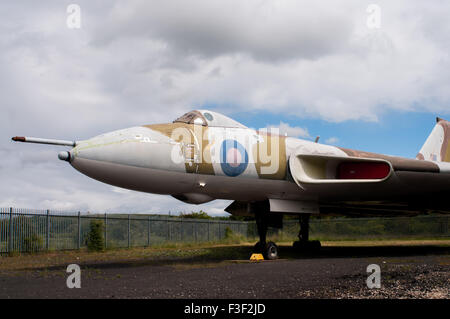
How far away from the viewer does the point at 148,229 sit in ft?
73.2

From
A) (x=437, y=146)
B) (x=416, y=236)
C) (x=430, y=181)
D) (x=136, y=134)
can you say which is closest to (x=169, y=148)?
(x=136, y=134)

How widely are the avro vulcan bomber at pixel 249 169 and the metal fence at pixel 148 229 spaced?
935cm

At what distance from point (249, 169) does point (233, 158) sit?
54 centimetres

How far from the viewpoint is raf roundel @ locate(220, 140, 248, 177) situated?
30.6 feet

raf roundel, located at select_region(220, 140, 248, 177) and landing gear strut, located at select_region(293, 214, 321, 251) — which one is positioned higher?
raf roundel, located at select_region(220, 140, 248, 177)

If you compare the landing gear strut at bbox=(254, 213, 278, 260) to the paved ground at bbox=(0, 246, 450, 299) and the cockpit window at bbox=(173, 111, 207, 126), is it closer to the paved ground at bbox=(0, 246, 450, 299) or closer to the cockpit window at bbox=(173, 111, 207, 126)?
the paved ground at bbox=(0, 246, 450, 299)

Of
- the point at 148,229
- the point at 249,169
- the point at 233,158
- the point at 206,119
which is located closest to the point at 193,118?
the point at 206,119

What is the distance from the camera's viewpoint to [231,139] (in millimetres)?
9523

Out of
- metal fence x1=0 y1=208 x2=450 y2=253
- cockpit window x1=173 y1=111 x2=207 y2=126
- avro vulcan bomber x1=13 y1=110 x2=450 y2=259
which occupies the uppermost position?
cockpit window x1=173 y1=111 x2=207 y2=126

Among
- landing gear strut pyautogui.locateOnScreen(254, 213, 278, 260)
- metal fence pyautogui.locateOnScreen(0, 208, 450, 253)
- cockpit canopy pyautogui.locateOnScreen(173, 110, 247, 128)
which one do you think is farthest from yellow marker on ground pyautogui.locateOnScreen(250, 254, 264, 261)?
metal fence pyautogui.locateOnScreen(0, 208, 450, 253)

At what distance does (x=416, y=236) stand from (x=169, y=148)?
25903mm

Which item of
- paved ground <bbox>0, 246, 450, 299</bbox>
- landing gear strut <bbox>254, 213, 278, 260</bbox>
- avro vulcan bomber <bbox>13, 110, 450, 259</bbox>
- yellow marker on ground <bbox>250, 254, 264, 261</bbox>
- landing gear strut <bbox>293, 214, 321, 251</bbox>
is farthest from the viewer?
landing gear strut <bbox>293, 214, 321, 251</bbox>

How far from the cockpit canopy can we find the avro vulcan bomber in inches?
0.9
